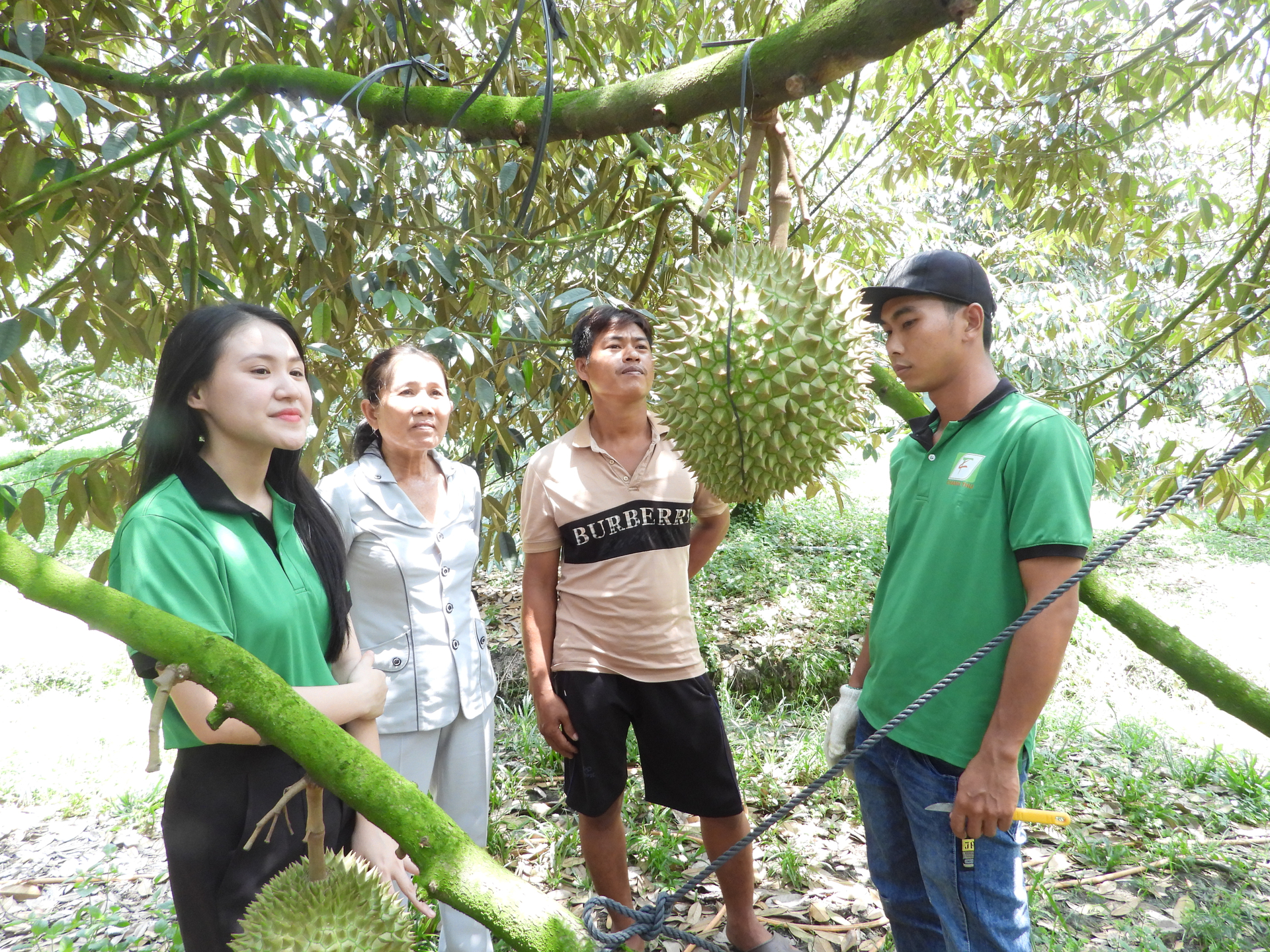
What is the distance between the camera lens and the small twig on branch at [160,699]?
0.54 meters

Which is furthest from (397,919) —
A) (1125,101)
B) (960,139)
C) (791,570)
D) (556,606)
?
(791,570)

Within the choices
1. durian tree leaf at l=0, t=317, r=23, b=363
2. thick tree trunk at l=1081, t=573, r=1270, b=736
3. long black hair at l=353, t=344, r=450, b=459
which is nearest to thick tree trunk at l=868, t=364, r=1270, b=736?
thick tree trunk at l=1081, t=573, r=1270, b=736

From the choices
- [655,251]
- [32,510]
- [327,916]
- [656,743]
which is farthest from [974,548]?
[32,510]

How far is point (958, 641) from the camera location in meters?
1.56

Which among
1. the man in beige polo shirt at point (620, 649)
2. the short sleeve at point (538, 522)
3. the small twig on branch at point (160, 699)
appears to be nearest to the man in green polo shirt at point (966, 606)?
the man in beige polo shirt at point (620, 649)

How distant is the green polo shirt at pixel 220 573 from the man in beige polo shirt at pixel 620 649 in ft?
3.04

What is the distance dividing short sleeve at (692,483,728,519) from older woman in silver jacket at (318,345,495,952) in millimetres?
711

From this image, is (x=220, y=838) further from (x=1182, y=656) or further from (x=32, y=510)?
(x=1182, y=656)

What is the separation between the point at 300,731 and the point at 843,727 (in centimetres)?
158

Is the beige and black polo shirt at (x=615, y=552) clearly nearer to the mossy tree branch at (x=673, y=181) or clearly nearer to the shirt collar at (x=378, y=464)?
the shirt collar at (x=378, y=464)

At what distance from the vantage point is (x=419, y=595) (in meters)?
2.19

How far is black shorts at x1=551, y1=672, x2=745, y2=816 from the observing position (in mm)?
2213

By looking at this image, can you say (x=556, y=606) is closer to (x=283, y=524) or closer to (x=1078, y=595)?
(x=283, y=524)

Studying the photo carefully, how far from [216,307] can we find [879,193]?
5678 mm
